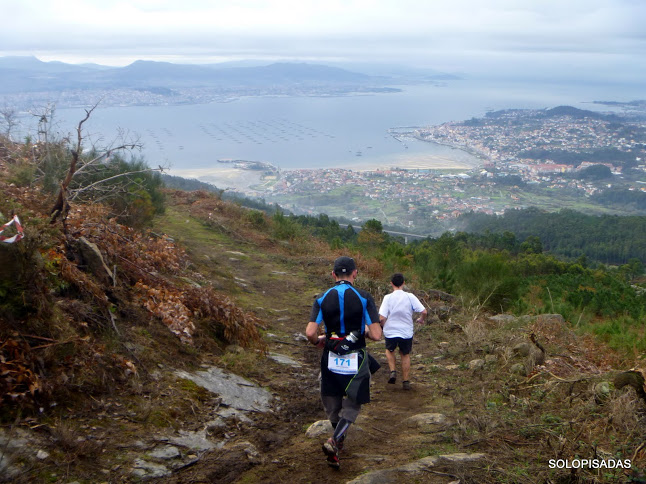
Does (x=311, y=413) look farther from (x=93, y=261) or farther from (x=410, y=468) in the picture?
(x=93, y=261)

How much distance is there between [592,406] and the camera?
4285 millimetres

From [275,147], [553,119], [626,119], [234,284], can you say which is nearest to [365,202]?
[275,147]

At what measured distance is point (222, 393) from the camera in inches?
187

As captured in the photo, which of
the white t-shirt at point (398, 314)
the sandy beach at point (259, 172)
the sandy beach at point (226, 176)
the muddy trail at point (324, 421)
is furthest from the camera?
the sandy beach at point (259, 172)

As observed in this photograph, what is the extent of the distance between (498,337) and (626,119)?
12852 cm

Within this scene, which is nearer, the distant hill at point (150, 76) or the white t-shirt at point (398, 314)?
the white t-shirt at point (398, 314)

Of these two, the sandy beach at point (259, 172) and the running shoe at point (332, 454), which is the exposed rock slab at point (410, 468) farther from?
the sandy beach at point (259, 172)

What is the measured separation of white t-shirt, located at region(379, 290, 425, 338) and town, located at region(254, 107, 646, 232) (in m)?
39.1

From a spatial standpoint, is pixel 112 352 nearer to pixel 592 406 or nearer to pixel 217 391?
pixel 217 391

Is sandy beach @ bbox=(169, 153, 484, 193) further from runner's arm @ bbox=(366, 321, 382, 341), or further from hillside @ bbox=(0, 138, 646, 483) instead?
runner's arm @ bbox=(366, 321, 382, 341)

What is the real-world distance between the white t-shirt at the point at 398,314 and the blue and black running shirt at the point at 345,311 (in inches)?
75.6

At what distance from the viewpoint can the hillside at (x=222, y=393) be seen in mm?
3383

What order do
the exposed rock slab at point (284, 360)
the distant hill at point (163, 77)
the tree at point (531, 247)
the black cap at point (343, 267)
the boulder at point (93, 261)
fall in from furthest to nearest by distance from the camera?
the distant hill at point (163, 77), the tree at point (531, 247), the exposed rock slab at point (284, 360), the boulder at point (93, 261), the black cap at point (343, 267)

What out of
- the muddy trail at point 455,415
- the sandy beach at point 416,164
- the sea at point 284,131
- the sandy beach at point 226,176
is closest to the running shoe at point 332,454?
the muddy trail at point 455,415
